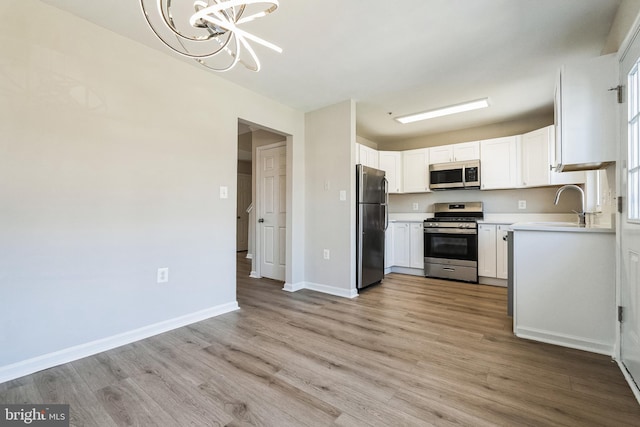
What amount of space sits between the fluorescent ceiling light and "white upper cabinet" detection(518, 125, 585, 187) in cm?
88

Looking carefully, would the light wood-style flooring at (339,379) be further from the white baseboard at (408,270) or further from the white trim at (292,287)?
the white baseboard at (408,270)

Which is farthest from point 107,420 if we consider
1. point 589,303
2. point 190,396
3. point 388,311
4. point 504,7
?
point 504,7

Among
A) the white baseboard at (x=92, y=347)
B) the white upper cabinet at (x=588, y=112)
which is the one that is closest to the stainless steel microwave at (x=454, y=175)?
the white upper cabinet at (x=588, y=112)

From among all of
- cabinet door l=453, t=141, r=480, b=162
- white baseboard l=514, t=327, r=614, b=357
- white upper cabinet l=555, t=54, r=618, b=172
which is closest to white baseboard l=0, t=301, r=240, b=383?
white baseboard l=514, t=327, r=614, b=357

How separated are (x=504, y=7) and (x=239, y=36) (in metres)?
1.80

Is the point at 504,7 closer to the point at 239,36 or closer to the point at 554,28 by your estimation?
the point at 554,28

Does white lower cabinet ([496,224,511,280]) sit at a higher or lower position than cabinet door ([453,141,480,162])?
lower

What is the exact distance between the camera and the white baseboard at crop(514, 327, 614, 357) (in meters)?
2.02

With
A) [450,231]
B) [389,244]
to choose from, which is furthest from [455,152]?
[389,244]

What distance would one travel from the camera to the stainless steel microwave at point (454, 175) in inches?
168

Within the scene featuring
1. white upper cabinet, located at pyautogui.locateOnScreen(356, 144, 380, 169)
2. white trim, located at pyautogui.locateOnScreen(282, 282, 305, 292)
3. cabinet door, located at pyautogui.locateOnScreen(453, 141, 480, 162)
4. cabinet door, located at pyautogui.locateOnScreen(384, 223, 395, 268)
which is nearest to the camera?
white trim, located at pyautogui.locateOnScreen(282, 282, 305, 292)

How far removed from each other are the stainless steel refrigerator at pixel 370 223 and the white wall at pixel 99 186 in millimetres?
1600

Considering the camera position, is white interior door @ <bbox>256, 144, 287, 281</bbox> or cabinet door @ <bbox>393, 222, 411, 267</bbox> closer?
white interior door @ <bbox>256, 144, 287, 281</bbox>

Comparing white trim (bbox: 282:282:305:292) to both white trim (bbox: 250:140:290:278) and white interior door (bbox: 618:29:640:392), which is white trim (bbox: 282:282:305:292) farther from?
white interior door (bbox: 618:29:640:392)
